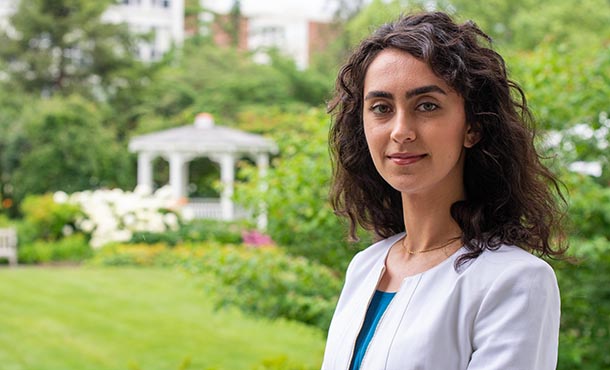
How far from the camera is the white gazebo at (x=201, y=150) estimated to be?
1946 centimetres

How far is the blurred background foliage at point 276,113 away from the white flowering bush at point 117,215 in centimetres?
38

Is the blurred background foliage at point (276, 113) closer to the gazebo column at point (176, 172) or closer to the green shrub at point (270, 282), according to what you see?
the green shrub at point (270, 282)

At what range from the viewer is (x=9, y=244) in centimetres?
1391

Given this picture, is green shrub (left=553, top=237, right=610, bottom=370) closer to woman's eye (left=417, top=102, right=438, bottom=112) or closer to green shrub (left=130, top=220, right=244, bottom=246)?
woman's eye (left=417, top=102, right=438, bottom=112)

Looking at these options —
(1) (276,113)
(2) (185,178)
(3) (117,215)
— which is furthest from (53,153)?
(1) (276,113)

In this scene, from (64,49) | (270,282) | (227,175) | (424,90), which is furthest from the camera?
(64,49)

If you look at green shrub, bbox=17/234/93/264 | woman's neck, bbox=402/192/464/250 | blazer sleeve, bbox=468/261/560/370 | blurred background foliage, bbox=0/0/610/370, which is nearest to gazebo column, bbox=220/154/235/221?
blurred background foliage, bbox=0/0/610/370

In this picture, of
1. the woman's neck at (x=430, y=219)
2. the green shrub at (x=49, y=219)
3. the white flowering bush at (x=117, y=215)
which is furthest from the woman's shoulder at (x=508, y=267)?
the green shrub at (x=49, y=219)

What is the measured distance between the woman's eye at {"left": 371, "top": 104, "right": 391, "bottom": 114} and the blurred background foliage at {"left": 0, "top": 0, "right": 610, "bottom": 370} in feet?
0.99

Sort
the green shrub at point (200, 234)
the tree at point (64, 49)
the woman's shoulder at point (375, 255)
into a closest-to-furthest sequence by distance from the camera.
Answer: the woman's shoulder at point (375, 255) → the green shrub at point (200, 234) → the tree at point (64, 49)

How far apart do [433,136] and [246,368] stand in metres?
5.88

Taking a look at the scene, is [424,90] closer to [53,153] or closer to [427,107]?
[427,107]

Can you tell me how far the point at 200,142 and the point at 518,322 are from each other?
18404 millimetres

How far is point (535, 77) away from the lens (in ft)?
16.4
